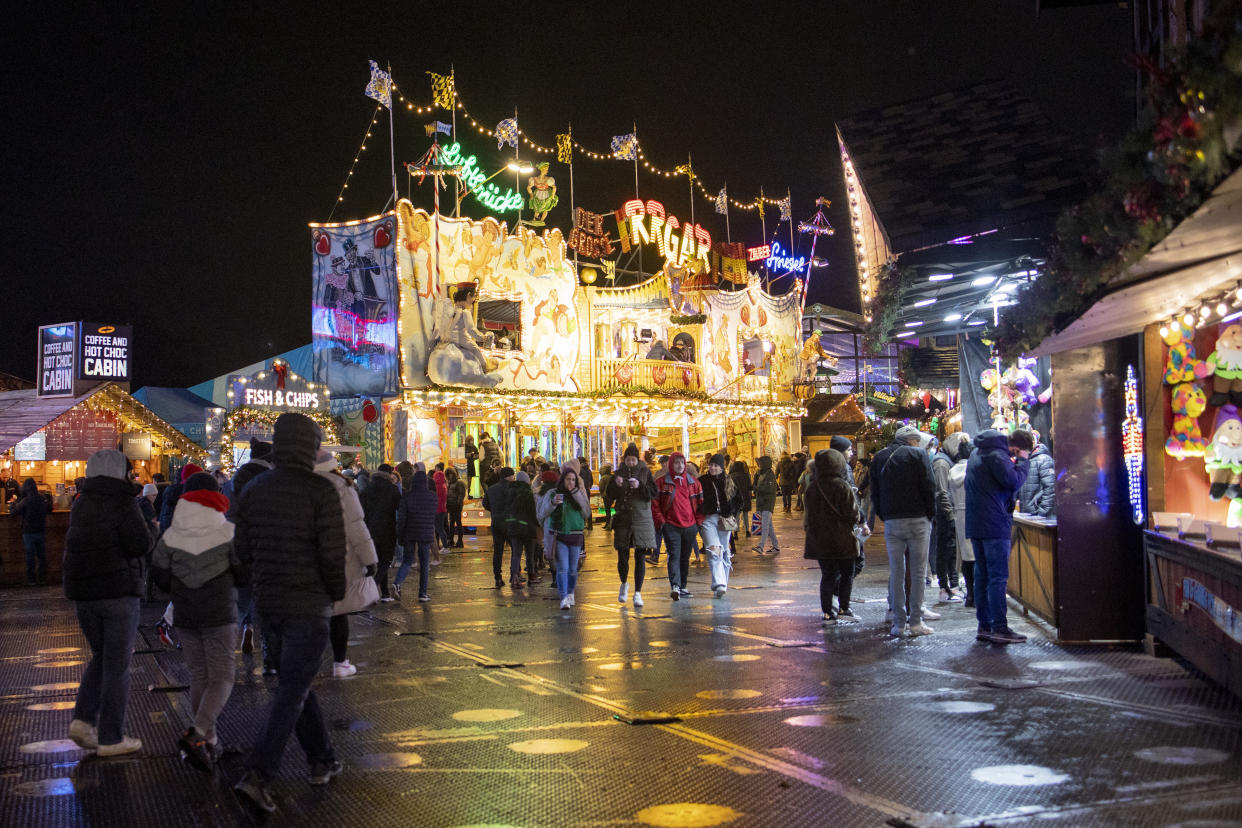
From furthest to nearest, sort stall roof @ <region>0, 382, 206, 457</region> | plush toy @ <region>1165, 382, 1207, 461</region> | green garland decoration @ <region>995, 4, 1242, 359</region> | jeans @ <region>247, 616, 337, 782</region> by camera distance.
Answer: stall roof @ <region>0, 382, 206, 457</region>, plush toy @ <region>1165, 382, 1207, 461</region>, jeans @ <region>247, 616, 337, 782</region>, green garland decoration @ <region>995, 4, 1242, 359</region>

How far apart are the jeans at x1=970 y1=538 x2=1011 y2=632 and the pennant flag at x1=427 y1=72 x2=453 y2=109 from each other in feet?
61.4

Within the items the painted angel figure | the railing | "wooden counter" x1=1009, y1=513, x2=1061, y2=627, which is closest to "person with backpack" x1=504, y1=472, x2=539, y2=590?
"wooden counter" x1=1009, y1=513, x2=1061, y2=627

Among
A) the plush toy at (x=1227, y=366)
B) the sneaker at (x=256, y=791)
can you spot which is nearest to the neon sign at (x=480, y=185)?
the plush toy at (x=1227, y=366)

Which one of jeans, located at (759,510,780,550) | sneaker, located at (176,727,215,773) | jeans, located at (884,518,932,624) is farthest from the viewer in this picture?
jeans, located at (759,510,780,550)

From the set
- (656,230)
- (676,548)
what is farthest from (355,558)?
(656,230)

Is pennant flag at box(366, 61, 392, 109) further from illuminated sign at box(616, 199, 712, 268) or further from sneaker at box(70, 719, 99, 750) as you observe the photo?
sneaker at box(70, 719, 99, 750)

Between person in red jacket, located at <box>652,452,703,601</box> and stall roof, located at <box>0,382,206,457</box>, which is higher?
stall roof, located at <box>0,382,206,457</box>

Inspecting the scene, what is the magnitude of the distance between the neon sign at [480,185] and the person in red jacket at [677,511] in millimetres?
14184

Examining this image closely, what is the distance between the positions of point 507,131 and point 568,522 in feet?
55.8

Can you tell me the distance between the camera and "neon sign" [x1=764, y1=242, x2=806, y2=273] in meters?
A: 34.9

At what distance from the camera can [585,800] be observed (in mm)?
4777

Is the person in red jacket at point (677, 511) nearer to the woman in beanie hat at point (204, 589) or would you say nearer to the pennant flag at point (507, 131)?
the woman in beanie hat at point (204, 589)

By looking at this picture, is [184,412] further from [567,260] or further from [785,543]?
[785,543]

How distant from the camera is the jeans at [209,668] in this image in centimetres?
552
